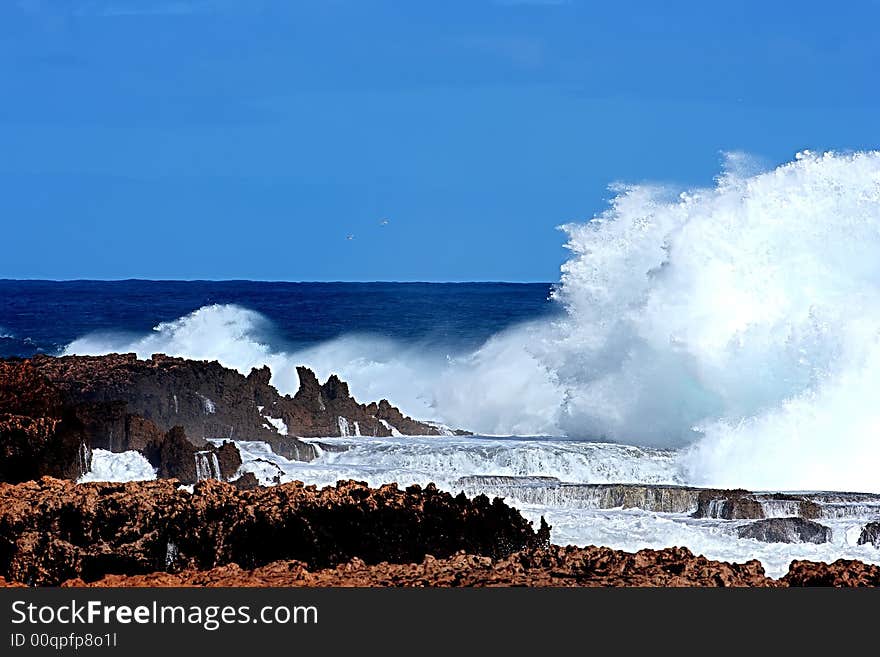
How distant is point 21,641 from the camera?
589cm

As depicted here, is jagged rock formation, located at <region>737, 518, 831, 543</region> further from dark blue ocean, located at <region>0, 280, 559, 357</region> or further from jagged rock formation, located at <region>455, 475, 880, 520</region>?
dark blue ocean, located at <region>0, 280, 559, 357</region>

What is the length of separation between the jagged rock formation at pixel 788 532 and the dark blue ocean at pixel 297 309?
26078 millimetres

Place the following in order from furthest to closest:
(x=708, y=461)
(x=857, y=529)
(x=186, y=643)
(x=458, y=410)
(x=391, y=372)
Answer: (x=391, y=372) → (x=458, y=410) → (x=708, y=461) → (x=857, y=529) → (x=186, y=643)

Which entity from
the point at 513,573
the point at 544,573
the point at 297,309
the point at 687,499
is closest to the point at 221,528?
the point at 513,573

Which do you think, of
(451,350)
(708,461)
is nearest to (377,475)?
(708,461)

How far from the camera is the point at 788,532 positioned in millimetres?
11055

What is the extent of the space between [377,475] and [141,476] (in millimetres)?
2632

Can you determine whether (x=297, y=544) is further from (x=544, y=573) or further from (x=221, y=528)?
(x=544, y=573)

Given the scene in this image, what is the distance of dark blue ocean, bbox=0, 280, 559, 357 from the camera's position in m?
40.0

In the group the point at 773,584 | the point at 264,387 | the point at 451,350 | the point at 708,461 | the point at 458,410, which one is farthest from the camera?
the point at 451,350

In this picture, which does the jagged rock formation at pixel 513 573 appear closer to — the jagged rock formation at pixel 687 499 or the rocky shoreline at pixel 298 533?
the rocky shoreline at pixel 298 533

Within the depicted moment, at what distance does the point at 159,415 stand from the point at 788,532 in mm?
9340

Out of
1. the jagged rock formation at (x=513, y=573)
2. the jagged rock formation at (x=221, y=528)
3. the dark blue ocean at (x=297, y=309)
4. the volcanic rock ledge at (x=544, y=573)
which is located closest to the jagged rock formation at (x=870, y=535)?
the jagged rock formation at (x=221, y=528)

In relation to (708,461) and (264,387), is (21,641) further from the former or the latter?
(264,387)
